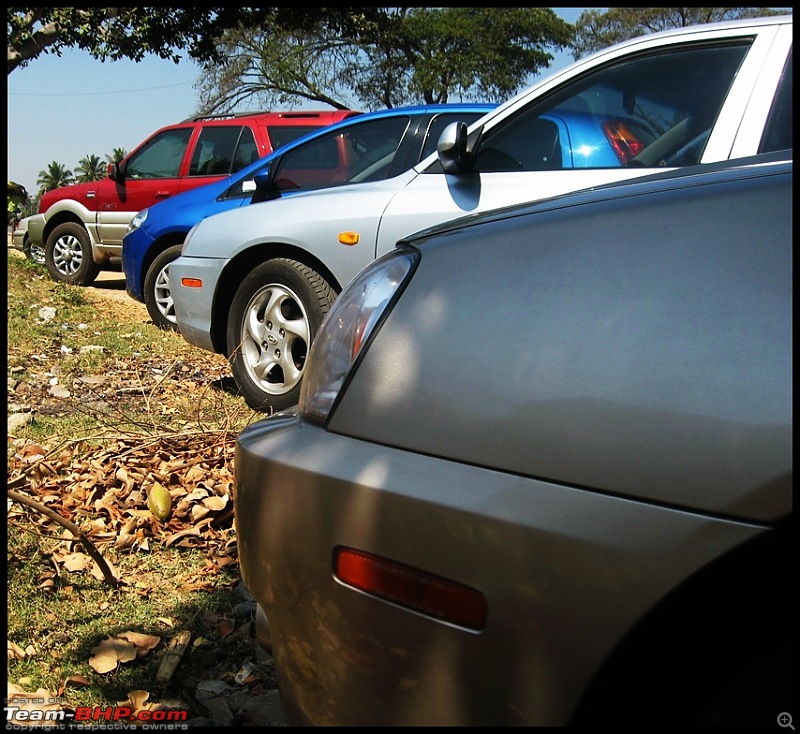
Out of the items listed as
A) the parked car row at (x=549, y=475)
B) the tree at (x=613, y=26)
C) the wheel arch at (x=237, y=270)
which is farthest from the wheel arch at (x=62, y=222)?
the tree at (x=613, y=26)

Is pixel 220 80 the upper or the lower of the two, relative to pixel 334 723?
upper

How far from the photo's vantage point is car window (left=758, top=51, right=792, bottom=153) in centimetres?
333

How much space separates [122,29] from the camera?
15805mm

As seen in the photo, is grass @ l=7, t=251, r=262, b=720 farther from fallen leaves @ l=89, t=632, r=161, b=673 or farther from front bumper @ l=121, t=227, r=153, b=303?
front bumper @ l=121, t=227, r=153, b=303

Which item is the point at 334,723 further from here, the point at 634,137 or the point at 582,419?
the point at 634,137

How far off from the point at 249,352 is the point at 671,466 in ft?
12.2

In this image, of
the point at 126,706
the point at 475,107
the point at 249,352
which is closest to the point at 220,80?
the point at 475,107

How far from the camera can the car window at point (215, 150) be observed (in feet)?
33.5

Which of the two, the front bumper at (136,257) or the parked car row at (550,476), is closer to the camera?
the parked car row at (550,476)

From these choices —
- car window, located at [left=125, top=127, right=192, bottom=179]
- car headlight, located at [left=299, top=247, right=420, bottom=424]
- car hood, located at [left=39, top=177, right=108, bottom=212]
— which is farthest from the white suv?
Answer: car hood, located at [left=39, top=177, right=108, bottom=212]

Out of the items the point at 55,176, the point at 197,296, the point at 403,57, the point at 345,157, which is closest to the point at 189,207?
the point at 345,157

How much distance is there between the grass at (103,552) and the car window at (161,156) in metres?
4.31

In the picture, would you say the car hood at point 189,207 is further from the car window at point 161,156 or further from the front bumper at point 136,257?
the car window at point 161,156

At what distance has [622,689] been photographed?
126 cm
